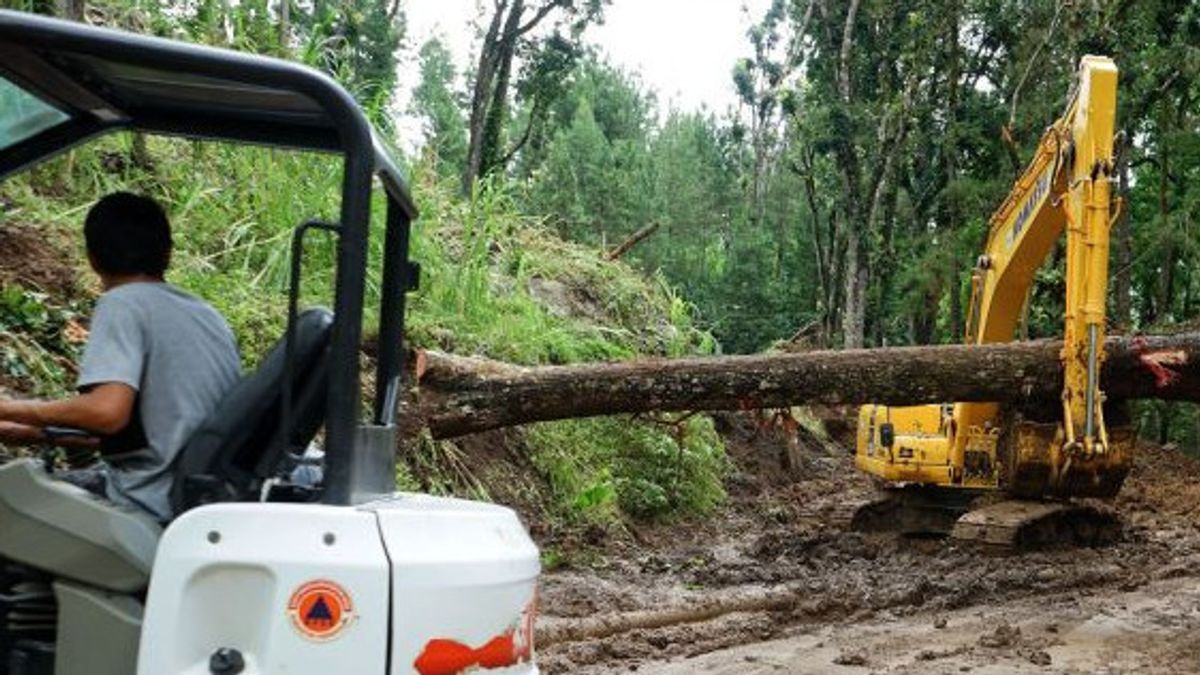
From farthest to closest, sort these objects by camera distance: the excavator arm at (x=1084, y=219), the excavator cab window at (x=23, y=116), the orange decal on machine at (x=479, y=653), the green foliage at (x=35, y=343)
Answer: the excavator arm at (x=1084, y=219), the green foliage at (x=35, y=343), the excavator cab window at (x=23, y=116), the orange decal on machine at (x=479, y=653)

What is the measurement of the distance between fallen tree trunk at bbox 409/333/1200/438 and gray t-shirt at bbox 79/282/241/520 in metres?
5.71

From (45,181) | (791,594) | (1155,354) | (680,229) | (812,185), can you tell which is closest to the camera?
(45,181)

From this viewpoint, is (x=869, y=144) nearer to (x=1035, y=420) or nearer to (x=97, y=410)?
(x=1035, y=420)

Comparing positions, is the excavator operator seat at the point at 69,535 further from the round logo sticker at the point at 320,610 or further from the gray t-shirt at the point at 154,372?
the round logo sticker at the point at 320,610

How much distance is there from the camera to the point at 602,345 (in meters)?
12.6

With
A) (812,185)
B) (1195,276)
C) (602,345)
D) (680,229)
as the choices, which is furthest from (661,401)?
(680,229)

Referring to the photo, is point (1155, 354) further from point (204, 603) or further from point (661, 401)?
point (204, 603)

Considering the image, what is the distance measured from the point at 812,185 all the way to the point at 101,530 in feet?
96.0

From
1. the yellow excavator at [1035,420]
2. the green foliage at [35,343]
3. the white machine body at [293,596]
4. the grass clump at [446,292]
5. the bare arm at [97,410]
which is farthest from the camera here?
the yellow excavator at [1035,420]

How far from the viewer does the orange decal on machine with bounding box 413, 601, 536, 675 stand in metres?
2.79

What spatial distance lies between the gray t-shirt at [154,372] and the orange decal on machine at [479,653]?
2.39 ft

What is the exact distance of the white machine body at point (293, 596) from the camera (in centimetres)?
269

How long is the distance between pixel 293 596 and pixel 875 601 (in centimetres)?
715

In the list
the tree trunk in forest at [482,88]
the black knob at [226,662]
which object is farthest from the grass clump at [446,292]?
the tree trunk in forest at [482,88]
